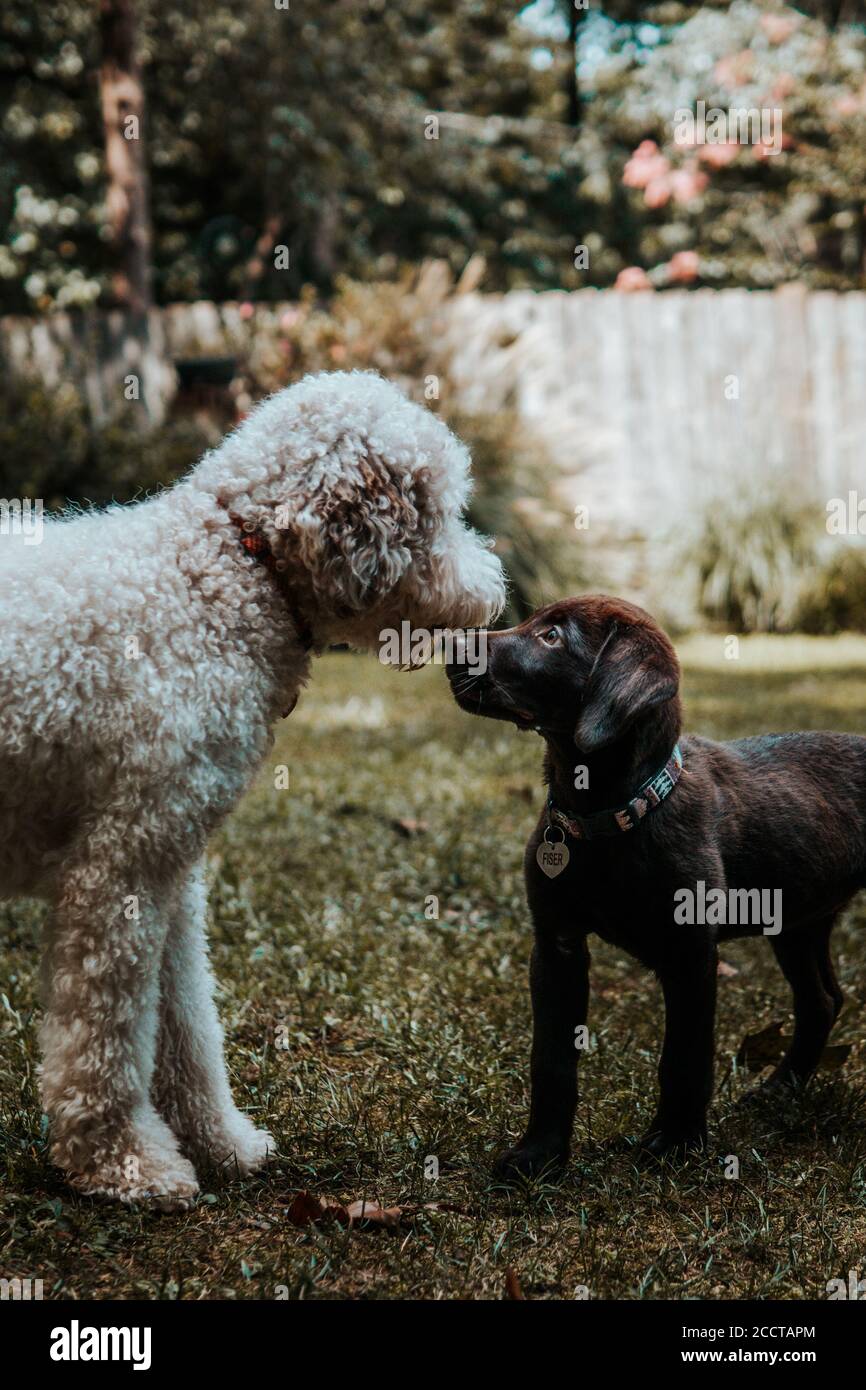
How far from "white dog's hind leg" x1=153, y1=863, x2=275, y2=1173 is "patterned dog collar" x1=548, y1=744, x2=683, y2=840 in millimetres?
810

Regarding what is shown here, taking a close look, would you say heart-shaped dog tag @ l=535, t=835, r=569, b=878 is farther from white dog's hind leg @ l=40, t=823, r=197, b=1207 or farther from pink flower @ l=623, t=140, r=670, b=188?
pink flower @ l=623, t=140, r=670, b=188

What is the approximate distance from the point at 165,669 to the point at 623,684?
36.5 inches

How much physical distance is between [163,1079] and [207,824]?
66 centimetres

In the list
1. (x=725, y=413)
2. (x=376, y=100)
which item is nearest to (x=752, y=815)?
(x=725, y=413)

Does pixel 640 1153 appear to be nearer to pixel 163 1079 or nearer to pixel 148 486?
pixel 163 1079

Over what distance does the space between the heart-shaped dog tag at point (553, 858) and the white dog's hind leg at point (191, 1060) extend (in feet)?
2.43

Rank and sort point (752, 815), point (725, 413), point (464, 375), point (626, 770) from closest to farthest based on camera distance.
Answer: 1. point (626, 770)
2. point (752, 815)
3. point (464, 375)
4. point (725, 413)

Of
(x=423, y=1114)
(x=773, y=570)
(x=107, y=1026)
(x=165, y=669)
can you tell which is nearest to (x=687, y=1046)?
(x=423, y=1114)

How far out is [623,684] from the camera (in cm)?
276

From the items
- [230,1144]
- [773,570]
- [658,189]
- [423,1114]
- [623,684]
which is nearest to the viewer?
[623,684]

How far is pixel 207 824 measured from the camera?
106 inches

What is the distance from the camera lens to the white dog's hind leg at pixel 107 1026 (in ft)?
8.57

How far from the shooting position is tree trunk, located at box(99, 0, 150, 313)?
1223 centimetres

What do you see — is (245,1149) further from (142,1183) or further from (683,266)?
(683,266)
